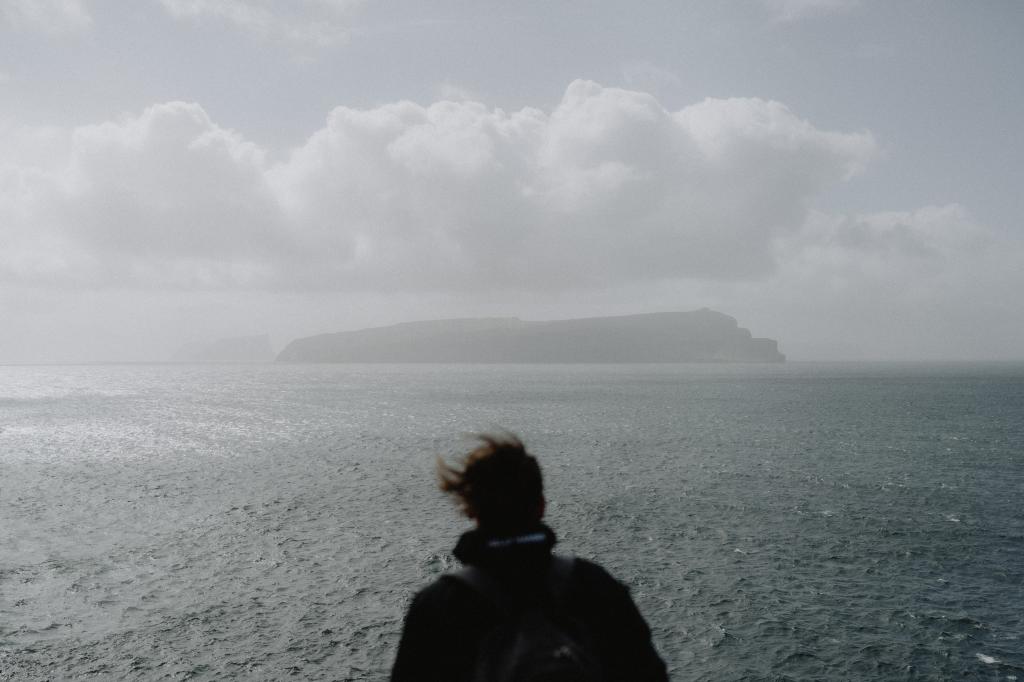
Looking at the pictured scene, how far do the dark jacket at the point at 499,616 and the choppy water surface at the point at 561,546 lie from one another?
3.59 metres

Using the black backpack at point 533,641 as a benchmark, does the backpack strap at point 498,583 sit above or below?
above

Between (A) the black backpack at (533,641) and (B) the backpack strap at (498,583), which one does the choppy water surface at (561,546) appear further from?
(A) the black backpack at (533,641)

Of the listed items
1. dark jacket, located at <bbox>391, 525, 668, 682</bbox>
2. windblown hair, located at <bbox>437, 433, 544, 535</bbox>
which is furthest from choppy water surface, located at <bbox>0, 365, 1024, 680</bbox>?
dark jacket, located at <bbox>391, 525, 668, 682</bbox>

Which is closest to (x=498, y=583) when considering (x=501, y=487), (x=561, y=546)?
(x=501, y=487)

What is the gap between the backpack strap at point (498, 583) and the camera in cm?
357

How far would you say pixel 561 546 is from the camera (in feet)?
109

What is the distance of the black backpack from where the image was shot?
3488 mm

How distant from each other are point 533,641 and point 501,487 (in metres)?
0.80

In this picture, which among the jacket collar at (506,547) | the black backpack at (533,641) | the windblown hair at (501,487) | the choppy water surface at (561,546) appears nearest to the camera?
the black backpack at (533,641)

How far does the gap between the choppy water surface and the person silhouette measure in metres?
3.45

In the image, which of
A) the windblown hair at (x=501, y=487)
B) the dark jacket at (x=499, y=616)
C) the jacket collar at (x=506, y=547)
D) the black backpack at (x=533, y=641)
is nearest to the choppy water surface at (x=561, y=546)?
the windblown hair at (x=501, y=487)

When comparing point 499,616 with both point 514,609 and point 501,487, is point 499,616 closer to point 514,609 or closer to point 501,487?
point 514,609

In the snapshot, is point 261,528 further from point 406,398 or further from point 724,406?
point 406,398

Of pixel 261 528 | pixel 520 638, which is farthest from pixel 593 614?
pixel 261 528
